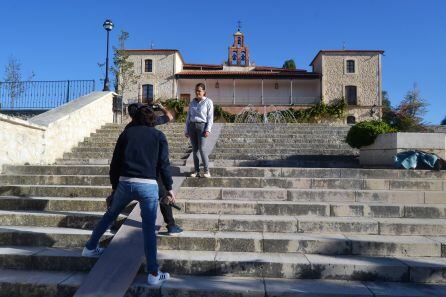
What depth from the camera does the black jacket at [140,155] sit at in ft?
11.6

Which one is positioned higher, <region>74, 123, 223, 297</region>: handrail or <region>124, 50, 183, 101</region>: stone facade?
<region>124, 50, 183, 101</region>: stone facade

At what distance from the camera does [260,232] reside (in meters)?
4.72

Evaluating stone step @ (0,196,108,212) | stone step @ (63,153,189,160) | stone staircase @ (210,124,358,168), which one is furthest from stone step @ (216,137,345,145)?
stone step @ (0,196,108,212)

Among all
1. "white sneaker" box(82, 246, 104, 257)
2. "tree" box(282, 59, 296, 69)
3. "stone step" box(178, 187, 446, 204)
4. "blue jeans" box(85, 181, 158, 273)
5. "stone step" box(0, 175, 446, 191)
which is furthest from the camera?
"tree" box(282, 59, 296, 69)

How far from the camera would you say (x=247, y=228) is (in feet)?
15.6

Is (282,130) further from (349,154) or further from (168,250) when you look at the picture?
(168,250)

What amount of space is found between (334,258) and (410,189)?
2.92 metres

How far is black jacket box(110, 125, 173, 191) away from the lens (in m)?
3.53

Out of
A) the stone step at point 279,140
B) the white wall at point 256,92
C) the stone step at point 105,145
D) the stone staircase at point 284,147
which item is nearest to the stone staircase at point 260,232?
the stone staircase at point 284,147

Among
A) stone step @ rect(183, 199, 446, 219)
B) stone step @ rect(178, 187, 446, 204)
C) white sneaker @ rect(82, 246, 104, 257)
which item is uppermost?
stone step @ rect(178, 187, 446, 204)

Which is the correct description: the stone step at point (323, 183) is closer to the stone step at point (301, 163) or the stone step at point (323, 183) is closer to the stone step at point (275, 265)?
the stone step at point (301, 163)

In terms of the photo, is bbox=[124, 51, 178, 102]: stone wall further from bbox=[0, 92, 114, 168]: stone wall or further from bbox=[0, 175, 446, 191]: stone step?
bbox=[0, 175, 446, 191]: stone step

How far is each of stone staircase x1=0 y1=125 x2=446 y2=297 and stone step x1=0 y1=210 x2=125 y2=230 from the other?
14 millimetres

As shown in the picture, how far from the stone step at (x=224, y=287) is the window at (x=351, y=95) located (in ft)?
128
